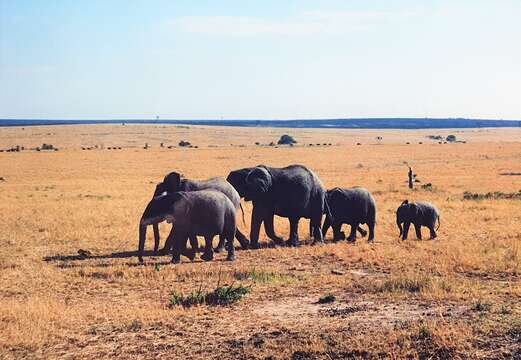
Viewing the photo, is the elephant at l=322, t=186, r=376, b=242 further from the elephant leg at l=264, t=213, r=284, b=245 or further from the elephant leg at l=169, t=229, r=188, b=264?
the elephant leg at l=169, t=229, r=188, b=264

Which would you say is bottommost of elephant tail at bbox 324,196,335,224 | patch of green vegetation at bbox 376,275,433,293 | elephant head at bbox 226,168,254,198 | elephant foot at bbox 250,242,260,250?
elephant foot at bbox 250,242,260,250

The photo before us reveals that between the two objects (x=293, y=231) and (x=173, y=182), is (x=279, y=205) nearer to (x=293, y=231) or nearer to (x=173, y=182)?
(x=293, y=231)

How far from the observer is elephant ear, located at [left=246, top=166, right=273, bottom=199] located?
1850 centimetres

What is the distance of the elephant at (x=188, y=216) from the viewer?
50.9 feet

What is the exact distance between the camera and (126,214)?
2577cm

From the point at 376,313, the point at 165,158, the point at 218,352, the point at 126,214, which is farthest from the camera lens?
the point at 165,158

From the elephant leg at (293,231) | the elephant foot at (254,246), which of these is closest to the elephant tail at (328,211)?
the elephant leg at (293,231)

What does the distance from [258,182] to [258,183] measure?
0.03m

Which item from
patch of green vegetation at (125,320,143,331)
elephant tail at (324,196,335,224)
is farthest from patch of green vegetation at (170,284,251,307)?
elephant tail at (324,196,335,224)

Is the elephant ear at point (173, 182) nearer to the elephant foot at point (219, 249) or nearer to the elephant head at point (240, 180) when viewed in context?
the elephant foot at point (219, 249)

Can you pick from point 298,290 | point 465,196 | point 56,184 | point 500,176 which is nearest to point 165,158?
point 56,184

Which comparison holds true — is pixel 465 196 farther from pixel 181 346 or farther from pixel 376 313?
pixel 181 346

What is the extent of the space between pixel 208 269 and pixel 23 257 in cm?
533

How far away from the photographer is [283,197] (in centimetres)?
1878
